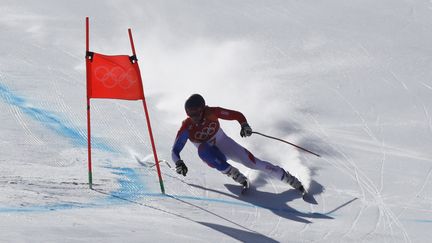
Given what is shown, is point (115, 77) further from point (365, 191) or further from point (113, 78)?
point (365, 191)

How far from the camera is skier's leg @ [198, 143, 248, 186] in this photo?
7859 mm

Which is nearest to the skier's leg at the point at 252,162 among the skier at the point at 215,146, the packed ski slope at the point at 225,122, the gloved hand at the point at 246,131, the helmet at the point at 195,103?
the skier at the point at 215,146

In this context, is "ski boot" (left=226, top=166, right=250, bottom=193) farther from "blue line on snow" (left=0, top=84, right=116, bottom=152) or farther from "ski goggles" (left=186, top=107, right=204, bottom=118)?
"blue line on snow" (left=0, top=84, right=116, bottom=152)

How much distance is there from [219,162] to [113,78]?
1.59m

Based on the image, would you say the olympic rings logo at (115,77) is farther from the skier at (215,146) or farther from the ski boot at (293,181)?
the ski boot at (293,181)

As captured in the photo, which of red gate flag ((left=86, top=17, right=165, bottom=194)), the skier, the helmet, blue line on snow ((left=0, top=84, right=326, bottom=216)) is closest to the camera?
blue line on snow ((left=0, top=84, right=326, bottom=216))

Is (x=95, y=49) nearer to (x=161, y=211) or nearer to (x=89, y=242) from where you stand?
(x=161, y=211)

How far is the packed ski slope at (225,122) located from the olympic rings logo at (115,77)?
1.05 meters

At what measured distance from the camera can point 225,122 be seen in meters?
10.0

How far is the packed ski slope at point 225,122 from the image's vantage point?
6.66 meters

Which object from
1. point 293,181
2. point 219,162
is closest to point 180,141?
point 219,162

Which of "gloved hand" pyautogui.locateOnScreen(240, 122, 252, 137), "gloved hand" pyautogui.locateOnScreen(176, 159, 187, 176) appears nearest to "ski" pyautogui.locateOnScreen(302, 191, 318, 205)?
"gloved hand" pyautogui.locateOnScreen(240, 122, 252, 137)

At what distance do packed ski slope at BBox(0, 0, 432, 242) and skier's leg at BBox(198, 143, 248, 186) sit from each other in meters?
0.18

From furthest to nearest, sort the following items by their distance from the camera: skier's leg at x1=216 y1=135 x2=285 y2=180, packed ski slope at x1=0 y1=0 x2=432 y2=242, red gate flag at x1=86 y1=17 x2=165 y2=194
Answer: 1. skier's leg at x1=216 y1=135 x2=285 y2=180
2. red gate flag at x1=86 y1=17 x2=165 y2=194
3. packed ski slope at x1=0 y1=0 x2=432 y2=242
